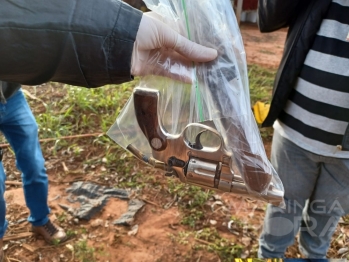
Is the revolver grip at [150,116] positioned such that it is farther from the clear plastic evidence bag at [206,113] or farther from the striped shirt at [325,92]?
the striped shirt at [325,92]

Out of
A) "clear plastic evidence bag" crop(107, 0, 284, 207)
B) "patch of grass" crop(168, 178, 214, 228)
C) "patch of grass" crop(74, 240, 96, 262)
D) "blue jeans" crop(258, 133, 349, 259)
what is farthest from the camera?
"patch of grass" crop(168, 178, 214, 228)

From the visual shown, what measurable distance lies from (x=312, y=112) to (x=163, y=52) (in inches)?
30.9

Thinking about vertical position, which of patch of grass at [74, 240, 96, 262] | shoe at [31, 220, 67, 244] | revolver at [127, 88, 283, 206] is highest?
revolver at [127, 88, 283, 206]

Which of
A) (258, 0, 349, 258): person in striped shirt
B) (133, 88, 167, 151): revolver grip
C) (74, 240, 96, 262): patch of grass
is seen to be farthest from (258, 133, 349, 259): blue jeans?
(74, 240, 96, 262): patch of grass

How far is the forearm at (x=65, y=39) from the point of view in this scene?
599 mm

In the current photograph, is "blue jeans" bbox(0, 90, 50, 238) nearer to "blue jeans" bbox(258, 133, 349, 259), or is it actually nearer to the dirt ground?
the dirt ground

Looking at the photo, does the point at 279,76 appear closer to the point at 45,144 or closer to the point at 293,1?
the point at 293,1

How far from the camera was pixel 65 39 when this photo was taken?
2.03 feet

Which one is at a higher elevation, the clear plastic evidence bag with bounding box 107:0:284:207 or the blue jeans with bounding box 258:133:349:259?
the clear plastic evidence bag with bounding box 107:0:284:207

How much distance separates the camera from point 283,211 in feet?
5.12

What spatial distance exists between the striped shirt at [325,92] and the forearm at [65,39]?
0.86 meters

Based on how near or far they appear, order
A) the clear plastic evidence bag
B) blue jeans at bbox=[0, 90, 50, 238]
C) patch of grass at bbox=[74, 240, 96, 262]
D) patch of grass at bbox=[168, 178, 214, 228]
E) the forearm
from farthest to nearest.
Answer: patch of grass at bbox=[168, 178, 214, 228], patch of grass at bbox=[74, 240, 96, 262], blue jeans at bbox=[0, 90, 50, 238], the clear plastic evidence bag, the forearm

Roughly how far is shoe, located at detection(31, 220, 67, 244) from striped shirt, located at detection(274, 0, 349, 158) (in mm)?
1297

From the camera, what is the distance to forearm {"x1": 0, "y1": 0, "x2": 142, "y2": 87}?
60 cm
